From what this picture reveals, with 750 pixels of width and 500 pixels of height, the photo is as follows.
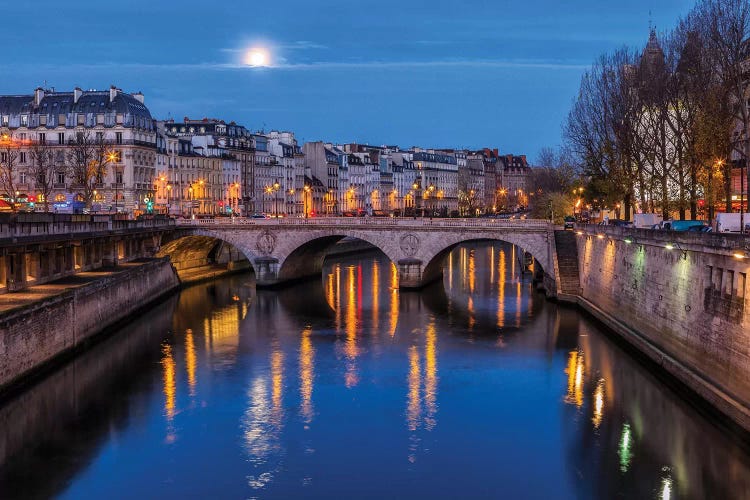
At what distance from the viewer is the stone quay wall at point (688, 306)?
110 ft

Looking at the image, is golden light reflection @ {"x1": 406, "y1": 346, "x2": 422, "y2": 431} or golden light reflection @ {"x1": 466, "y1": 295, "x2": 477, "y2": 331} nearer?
golden light reflection @ {"x1": 406, "y1": 346, "x2": 422, "y2": 431}

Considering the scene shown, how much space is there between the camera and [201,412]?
3772 cm

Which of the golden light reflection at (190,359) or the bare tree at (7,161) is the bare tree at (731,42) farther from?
the bare tree at (7,161)

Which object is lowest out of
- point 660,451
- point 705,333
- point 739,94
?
point 660,451

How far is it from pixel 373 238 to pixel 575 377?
116 ft

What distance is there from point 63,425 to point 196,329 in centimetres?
2195

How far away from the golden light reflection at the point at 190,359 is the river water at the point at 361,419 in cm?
16

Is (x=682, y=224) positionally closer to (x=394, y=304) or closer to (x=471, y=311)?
(x=471, y=311)

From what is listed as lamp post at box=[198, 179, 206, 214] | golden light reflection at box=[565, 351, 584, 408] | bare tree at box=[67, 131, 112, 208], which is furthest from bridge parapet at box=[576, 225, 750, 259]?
lamp post at box=[198, 179, 206, 214]

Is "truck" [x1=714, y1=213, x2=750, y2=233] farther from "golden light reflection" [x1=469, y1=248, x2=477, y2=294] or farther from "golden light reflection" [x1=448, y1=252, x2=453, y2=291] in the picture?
"golden light reflection" [x1=448, y1=252, x2=453, y2=291]

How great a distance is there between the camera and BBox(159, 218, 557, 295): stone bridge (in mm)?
72875

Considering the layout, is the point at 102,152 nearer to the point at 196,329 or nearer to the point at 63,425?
the point at 196,329

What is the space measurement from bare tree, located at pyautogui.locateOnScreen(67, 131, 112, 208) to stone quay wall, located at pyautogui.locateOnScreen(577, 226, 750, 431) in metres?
56.4

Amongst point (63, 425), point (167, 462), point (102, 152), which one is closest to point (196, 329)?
point (63, 425)
